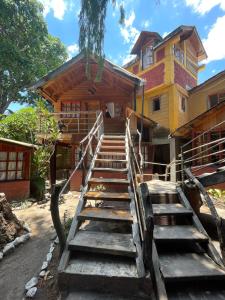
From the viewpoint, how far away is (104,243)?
11.3 feet

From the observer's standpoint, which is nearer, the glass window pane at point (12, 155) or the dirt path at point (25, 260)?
the dirt path at point (25, 260)

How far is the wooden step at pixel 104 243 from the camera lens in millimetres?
3225

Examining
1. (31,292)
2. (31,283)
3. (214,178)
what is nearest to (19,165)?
(31,283)

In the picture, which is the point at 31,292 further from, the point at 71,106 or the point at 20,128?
the point at 71,106

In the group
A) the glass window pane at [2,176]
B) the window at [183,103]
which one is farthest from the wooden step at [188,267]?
the window at [183,103]

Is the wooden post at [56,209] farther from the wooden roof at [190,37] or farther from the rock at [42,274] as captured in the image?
the wooden roof at [190,37]

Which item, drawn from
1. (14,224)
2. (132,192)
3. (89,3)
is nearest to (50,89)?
(89,3)

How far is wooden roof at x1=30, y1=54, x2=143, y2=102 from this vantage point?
11969mm

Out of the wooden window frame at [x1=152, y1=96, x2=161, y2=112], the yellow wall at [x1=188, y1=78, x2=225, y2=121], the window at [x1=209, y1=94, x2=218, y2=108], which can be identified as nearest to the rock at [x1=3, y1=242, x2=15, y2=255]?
the wooden window frame at [x1=152, y1=96, x2=161, y2=112]

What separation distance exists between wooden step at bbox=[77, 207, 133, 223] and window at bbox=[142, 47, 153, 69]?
617 inches

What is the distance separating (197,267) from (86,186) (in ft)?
9.24

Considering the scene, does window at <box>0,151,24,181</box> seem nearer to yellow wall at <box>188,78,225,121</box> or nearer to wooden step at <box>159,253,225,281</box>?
wooden step at <box>159,253,225,281</box>

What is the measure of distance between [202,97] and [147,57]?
18.2ft

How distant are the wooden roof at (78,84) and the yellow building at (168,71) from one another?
4256mm
